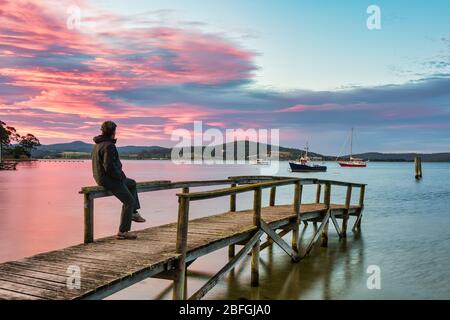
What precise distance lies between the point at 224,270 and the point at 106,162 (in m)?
3.24

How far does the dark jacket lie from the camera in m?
7.43

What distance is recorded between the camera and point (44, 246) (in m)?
16.0

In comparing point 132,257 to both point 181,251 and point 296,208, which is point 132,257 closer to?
point 181,251

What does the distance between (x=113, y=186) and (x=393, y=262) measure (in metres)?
10.4

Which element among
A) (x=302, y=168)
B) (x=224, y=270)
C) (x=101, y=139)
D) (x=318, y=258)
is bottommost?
(x=302, y=168)

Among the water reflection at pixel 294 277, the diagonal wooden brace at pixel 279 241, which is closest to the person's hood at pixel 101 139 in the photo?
the water reflection at pixel 294 277

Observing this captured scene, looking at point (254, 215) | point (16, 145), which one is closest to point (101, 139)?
point (254, 215)

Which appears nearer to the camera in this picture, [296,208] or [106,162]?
[106,162]

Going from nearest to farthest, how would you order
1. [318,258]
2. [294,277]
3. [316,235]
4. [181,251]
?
1. [181,251]
2. [294,277]
3. [318,258]
4. [316,235]

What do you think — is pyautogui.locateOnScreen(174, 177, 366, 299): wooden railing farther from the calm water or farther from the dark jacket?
the dark jacket

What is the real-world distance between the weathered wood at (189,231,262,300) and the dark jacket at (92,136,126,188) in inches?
98.7

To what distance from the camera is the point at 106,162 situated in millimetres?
7418

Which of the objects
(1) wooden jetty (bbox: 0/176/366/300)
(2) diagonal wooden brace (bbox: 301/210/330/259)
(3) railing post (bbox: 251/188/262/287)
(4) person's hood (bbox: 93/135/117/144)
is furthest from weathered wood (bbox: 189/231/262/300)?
(2) diagonal wooden brace (bbox: 301/210/330/259)
